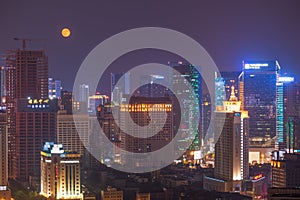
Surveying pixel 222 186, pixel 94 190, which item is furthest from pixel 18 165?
pixel 222 186

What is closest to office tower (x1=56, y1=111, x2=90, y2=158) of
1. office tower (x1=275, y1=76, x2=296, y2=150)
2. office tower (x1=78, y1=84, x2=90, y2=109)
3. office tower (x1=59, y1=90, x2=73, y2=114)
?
office tower (x1=59, y1=90, x2=73, y2=114)

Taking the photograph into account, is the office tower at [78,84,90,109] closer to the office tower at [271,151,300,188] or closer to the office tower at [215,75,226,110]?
the office tower at [215,75,226,110]

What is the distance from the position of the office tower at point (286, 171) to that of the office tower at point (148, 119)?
3.45 m

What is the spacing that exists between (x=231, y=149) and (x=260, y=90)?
335 cm

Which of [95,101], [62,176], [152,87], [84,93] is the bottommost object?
[62,176]

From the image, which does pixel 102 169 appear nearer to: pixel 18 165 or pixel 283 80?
pixel 18 165

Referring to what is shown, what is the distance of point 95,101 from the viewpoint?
1160cm

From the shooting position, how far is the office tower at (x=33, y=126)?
30.4ft

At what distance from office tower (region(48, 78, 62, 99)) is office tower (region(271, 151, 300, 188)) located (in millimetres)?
4529

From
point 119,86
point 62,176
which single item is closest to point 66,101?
point 119,86

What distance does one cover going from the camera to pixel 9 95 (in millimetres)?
10469

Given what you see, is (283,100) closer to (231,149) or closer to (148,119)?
(148,119)

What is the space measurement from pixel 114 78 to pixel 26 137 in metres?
2.66

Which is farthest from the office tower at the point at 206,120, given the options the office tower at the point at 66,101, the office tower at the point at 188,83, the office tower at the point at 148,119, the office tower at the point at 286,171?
the office tower at the point at 286,171
